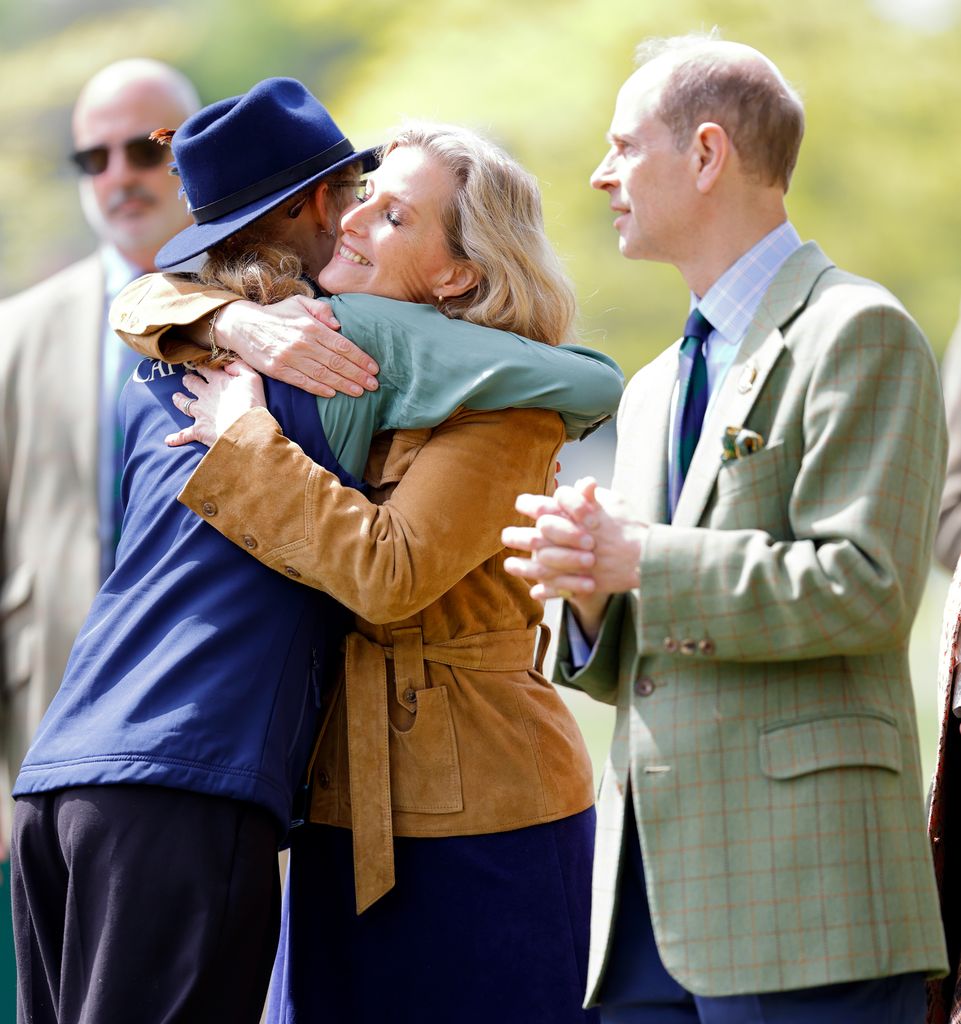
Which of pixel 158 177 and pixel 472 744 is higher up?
pixel 158 177

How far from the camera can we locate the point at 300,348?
2.27m

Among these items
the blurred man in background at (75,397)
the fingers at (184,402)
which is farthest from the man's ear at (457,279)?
the blurred man in background at (75,397)

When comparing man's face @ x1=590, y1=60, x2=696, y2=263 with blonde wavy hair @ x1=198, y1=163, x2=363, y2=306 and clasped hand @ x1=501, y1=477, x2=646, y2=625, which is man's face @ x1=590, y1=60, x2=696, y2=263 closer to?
clasped hand @ x1=501, y1=477, x2=646, y2=625

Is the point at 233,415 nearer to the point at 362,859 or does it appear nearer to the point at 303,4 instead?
the point at 362,859

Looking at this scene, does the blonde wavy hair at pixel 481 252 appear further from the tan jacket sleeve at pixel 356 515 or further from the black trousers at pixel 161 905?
the black trousers at pixel 161 905

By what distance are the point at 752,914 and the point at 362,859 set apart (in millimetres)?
753

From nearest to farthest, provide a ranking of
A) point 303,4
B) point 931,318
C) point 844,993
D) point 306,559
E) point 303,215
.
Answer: point 844,993 < point 306,559 < point 303,215 < point 931,318 < point 303,4

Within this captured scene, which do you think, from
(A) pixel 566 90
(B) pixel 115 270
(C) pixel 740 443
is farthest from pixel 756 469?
(B) pixel 115 270

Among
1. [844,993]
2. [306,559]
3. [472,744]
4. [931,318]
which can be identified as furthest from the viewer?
[931,318]

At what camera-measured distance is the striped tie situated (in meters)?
1.94

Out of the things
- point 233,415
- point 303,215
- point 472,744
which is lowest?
point 472,744

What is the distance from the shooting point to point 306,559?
215cm

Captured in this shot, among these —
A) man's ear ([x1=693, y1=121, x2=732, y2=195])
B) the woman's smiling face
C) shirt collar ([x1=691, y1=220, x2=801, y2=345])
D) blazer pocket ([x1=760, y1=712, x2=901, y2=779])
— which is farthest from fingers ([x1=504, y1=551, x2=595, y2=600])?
the woman's smiling face

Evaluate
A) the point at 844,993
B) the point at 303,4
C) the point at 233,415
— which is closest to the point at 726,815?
the point at 844,993
